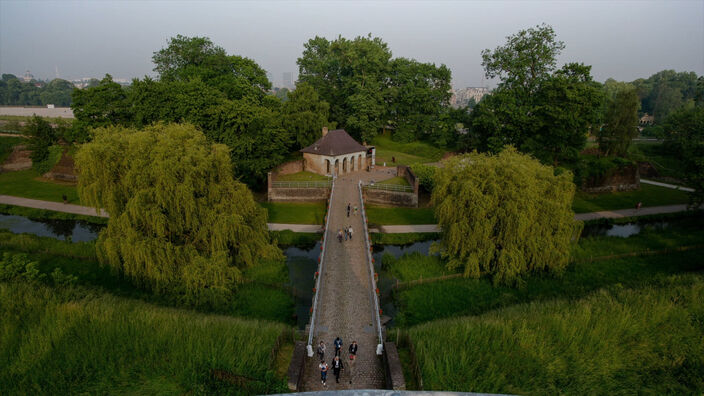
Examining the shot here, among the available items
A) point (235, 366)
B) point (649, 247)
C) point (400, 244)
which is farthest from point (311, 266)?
point (649, 247)

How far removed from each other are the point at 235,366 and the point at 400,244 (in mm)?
17793

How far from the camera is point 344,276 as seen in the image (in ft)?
66.2

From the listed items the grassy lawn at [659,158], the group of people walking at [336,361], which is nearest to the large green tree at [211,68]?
the group of people walking at [336,361]

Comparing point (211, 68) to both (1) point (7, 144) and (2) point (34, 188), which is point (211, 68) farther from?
(1) point (7, 144)

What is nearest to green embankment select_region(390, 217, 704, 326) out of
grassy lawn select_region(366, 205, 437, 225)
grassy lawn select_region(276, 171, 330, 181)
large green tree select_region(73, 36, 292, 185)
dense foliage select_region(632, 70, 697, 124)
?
grassy lawn select_region(366, 205, 437, 225)

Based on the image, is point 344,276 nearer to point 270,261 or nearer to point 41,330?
point 270,261

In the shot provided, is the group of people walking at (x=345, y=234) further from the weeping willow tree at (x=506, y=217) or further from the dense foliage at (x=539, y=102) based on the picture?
the dense foliage at (x=539, y=102)

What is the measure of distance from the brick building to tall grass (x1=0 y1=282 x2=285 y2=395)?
25.3 m

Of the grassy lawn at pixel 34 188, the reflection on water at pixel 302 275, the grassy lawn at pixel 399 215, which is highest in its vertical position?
the grassy lawn at pixel 34 188

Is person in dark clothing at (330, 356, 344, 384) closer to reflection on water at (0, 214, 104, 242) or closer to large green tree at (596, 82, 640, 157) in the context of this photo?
reflection on water at (0, 214, 104, 242)

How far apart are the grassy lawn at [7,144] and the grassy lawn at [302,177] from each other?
35.1m

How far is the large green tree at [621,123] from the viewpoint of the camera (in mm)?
48156

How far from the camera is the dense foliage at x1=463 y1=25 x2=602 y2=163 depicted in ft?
124

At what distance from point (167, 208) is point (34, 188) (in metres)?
30.9
